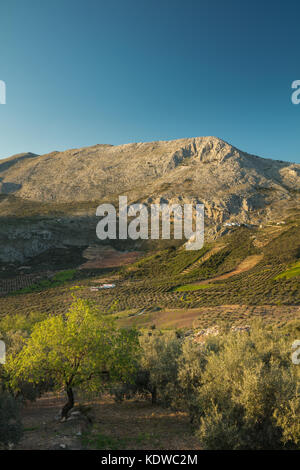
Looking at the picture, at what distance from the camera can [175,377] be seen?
59.6 feet

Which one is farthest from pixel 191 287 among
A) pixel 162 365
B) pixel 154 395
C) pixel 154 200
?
pixel 154 200

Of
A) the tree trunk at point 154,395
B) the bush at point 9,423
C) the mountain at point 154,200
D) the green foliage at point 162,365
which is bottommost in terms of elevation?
the tree trunk at point 154,395

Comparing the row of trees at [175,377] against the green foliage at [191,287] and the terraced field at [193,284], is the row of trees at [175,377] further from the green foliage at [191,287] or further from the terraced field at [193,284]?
the green foliage at [191,287]

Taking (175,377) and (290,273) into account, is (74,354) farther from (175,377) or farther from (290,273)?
(290,273)

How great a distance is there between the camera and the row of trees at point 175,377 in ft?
38.2

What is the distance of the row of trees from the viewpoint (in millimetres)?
11648

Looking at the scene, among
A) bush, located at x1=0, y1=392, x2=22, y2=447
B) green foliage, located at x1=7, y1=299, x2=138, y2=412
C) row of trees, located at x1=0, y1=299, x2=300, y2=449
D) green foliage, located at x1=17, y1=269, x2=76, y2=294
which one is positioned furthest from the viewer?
green foliage, located at x1=17, y1=269, x2=76, y2=294

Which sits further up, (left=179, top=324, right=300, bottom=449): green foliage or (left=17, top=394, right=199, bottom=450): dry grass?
(left=179, top=324, right=300, bottom=449): green foliage

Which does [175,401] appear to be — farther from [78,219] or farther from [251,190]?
[251,190]

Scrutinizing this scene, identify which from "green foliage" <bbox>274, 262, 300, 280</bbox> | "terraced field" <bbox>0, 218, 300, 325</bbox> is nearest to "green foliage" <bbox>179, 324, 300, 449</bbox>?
"terraced field" <bbox>0, 218, 300, 325</bbox>

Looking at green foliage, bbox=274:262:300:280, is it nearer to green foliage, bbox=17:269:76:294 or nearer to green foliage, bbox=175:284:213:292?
green foliage, bbox=175:284:213:292

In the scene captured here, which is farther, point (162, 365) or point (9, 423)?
point (162, 365)

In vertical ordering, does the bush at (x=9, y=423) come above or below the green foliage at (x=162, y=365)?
above

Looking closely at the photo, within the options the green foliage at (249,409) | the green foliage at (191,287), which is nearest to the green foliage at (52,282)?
the green foliage at (191,287)
